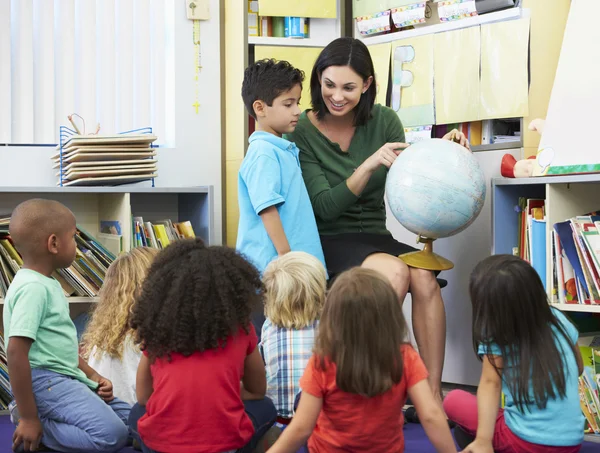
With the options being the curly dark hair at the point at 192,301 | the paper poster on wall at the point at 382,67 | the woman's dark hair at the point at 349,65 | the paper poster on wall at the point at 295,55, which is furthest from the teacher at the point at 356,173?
the curly dark hair at the point at 192,301

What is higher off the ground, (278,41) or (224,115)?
(278,41)

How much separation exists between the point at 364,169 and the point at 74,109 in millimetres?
1748

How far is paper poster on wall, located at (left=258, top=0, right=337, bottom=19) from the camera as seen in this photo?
401 cm

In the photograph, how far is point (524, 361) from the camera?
213 cm

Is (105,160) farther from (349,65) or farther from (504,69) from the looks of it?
(504,69)

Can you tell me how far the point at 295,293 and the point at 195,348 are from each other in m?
0.53

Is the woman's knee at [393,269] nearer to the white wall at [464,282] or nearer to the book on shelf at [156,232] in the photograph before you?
the white wall at [464,282]

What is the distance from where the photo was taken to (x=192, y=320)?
2096 mm

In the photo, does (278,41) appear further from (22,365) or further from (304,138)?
(22,365)

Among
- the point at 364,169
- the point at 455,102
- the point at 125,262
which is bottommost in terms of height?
the point at 125,262

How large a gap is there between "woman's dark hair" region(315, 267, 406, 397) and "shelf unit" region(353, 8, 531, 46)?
197cm

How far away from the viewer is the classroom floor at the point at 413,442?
2.74m

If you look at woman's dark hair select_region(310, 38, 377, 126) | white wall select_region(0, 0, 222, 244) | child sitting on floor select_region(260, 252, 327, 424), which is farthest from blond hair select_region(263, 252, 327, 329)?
white wall select_region(0, 0, 222, 244)

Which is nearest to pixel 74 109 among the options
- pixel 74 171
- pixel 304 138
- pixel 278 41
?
pixel 74 171
